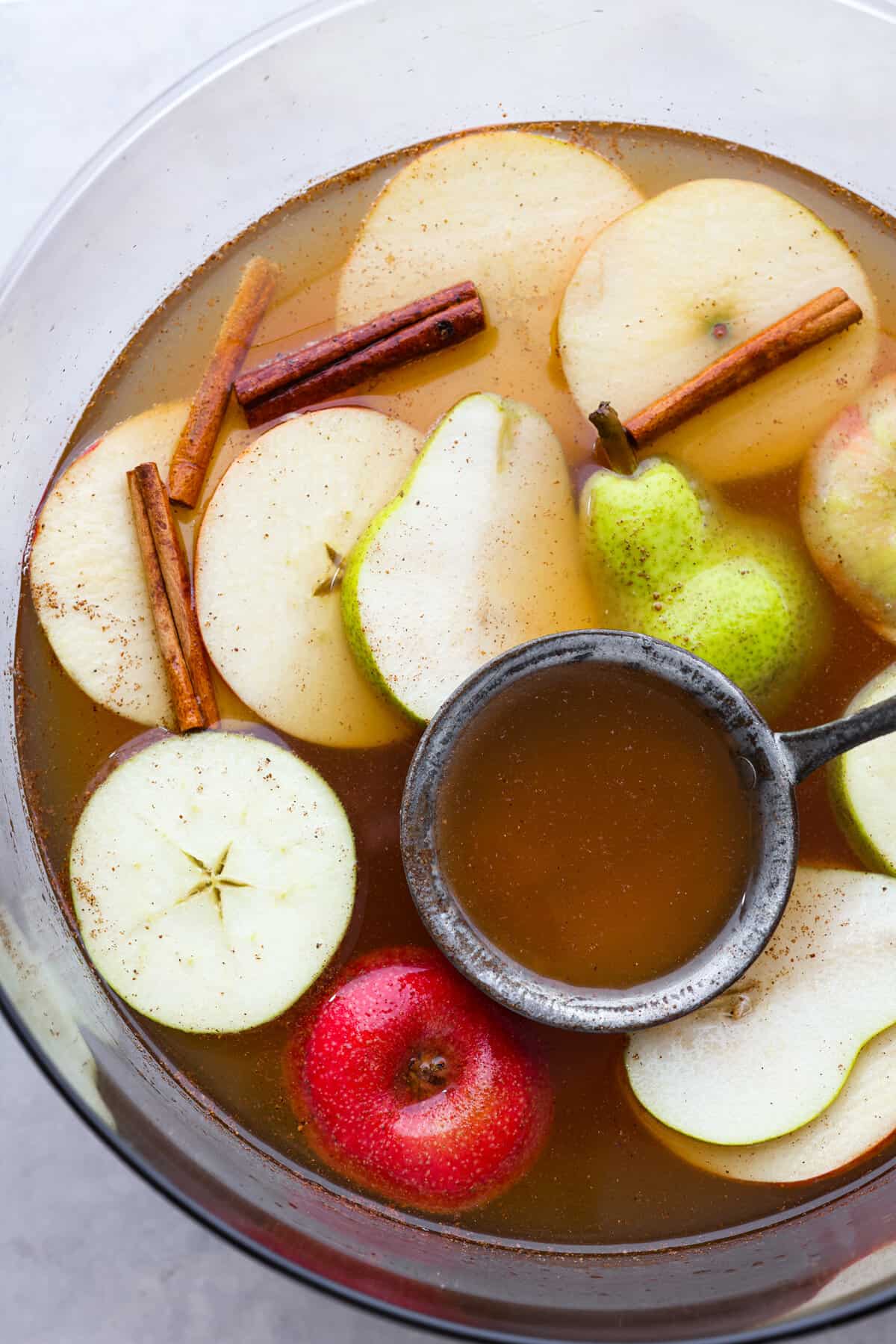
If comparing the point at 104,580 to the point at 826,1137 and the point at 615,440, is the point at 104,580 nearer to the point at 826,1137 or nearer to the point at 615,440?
the point at 615,440

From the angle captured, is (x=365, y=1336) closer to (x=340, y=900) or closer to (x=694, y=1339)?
(x=694, y=1339)

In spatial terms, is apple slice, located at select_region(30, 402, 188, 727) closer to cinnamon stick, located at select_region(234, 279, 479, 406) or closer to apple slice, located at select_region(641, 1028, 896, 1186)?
cinnamon stick, located at select_region(234, 279, 479, 406)

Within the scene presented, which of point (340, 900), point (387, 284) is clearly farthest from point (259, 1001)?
point (387, 284)

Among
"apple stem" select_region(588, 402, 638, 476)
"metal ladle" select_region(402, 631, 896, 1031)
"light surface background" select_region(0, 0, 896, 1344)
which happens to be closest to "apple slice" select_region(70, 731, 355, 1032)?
"metal ladle" select_region(402, 631, 896, 1031)

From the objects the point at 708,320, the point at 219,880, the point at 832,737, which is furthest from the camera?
the point at 708,320

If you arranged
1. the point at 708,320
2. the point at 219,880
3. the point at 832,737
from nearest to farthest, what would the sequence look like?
the point at 832,737
the point at 219,880
the point at 708,320

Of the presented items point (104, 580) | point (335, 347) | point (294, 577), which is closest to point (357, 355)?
point (335, 347)

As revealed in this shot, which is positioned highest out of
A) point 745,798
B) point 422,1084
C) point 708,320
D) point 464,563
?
point 708,320

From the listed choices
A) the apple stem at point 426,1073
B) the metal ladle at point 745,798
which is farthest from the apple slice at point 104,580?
the apple stem at point 426,1073
